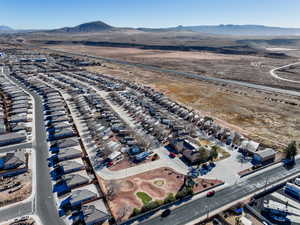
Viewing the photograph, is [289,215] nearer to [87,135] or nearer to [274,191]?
[274,191]

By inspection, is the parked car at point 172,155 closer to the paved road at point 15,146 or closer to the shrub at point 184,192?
the shrub at point 184,192

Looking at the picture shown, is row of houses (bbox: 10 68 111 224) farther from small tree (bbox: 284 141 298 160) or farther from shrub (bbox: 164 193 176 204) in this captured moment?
small tree (bbox: 284 141 298 160)

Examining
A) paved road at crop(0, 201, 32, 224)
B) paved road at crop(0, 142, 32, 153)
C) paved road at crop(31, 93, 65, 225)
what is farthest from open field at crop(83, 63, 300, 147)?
paved road at crop(0, 142, 32, 153)

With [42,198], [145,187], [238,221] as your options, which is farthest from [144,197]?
[42,198]

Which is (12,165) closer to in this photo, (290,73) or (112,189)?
(112,189)

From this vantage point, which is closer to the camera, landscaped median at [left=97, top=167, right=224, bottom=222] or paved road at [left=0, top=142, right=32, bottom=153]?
landscaped median at [left=97, top=167, right=224, bottom=222]

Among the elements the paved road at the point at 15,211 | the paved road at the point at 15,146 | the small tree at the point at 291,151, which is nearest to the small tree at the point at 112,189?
the paved road at the point at 15,211
